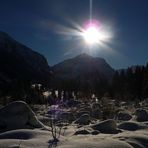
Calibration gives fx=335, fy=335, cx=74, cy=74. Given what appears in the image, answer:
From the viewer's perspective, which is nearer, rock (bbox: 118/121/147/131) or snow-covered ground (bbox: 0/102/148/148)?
snow-covered ground (bbox: 0/102/148/148)

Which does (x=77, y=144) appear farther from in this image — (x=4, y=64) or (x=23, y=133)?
(x=4, y=64)

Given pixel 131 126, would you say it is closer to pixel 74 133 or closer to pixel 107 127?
pixel 107 127

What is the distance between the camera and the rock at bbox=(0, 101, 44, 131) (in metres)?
11.2

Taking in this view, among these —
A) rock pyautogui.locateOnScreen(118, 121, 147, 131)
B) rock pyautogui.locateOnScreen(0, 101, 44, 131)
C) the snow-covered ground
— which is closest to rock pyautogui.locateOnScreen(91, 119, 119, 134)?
the snow-covered ground

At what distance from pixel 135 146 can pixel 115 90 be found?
60611 millimetres

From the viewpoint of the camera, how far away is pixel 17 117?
37.6ft

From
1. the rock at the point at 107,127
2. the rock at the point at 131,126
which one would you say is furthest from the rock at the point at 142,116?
the rock at the point at 107,127

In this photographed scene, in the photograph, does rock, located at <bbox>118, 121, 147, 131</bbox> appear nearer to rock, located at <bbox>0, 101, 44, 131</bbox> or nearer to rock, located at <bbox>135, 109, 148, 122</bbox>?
rock, located at <bbox>0, 101, 44, 131</bbox>

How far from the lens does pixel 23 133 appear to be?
7.54 meters

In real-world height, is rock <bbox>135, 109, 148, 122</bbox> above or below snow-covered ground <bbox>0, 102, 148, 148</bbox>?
above

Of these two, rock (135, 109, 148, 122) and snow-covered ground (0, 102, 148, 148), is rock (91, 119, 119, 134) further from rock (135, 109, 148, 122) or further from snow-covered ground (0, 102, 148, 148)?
rock (135, 109, 148, 122)

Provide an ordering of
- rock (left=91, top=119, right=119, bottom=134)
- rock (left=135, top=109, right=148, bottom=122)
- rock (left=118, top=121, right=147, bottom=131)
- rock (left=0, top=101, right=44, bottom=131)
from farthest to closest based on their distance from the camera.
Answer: rock (left=135, top=109, right=148, bottom=122)
rock (left=0, top=101, right=44, bottom=131)
rock (left=118, top=121, right=147, bottom=131)
rock (left=91, top=119, right=119, bottom=134)

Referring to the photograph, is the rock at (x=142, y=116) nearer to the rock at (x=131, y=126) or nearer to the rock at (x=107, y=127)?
the rock at (x=131, y=126)

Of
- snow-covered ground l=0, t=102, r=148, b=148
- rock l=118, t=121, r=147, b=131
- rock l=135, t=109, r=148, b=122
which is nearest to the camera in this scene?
snow-covered ground l=0, t=102, r=148, b=148
